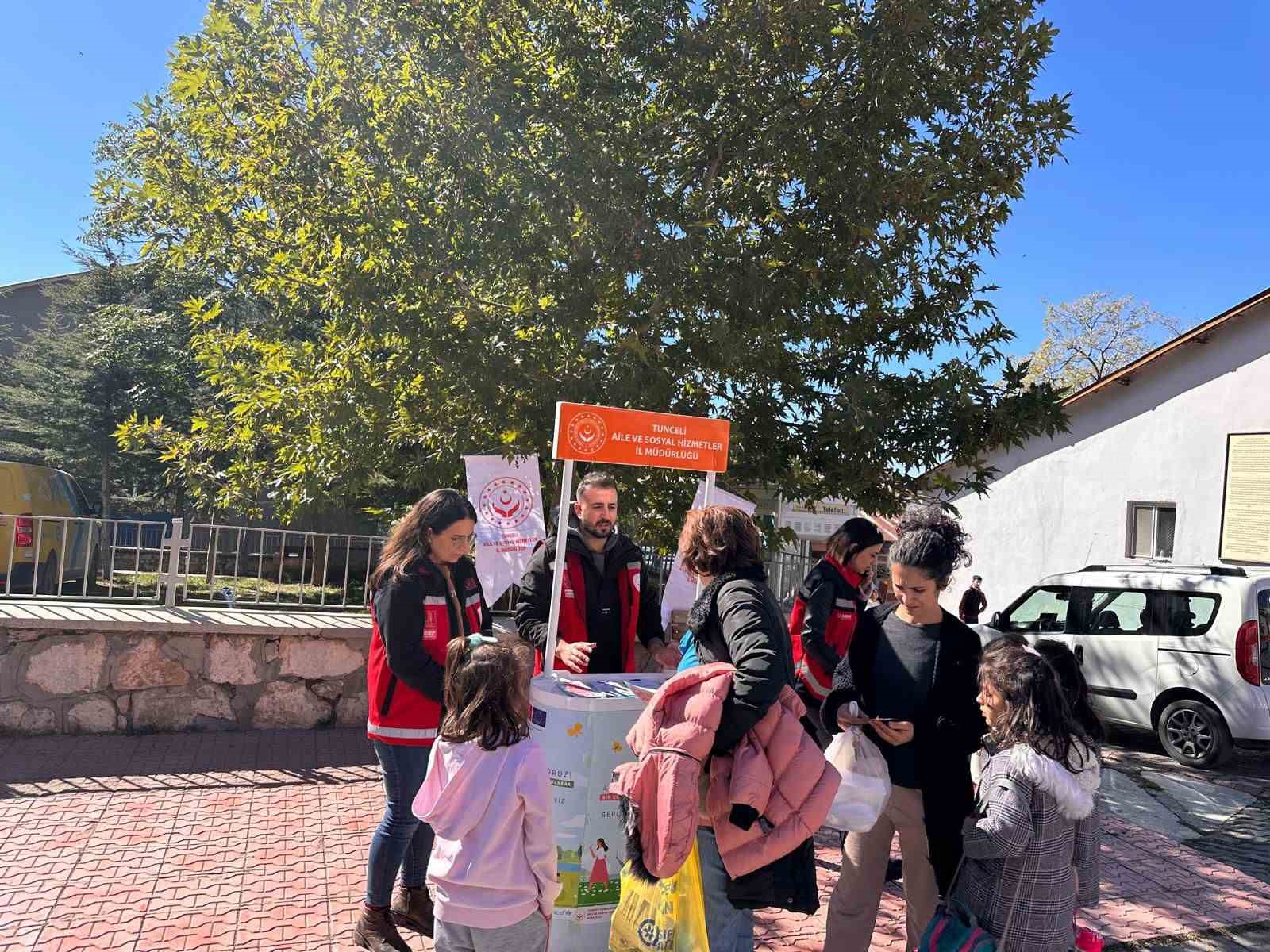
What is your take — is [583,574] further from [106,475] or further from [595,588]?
[106,475]

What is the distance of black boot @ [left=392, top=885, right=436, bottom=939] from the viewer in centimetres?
373

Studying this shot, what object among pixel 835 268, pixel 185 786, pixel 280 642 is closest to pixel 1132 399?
pixel 835 268

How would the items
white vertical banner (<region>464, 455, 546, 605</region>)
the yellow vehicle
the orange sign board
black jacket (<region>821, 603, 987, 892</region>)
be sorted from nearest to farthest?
black jacket (<region>821, 603, 987, 892</region>)
the orange sign board
white vertical banner (<region>464, 455, 546, 605</region>)
the yellow vehicle

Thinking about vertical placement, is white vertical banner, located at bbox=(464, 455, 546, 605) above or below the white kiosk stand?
above

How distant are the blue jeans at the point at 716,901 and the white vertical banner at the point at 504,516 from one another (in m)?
3.30

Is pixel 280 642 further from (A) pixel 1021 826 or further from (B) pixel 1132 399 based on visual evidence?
(B) pixel 1132 399


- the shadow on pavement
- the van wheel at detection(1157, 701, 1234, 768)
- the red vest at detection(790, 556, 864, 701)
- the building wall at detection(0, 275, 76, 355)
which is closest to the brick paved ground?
the shadow on pavement

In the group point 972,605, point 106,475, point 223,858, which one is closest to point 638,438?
point 223,858

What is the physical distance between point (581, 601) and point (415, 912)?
150cm

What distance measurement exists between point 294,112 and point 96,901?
4.68 metres

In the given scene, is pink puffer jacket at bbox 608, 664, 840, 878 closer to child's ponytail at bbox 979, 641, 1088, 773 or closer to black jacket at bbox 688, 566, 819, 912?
black jacket at bbox 688, 566, 819, 912

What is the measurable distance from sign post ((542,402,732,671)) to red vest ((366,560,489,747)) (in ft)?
1.60

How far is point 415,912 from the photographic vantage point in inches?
148

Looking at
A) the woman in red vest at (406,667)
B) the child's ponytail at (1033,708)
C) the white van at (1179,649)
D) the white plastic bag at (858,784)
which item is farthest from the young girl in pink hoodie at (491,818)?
the white van at (1179,649)
